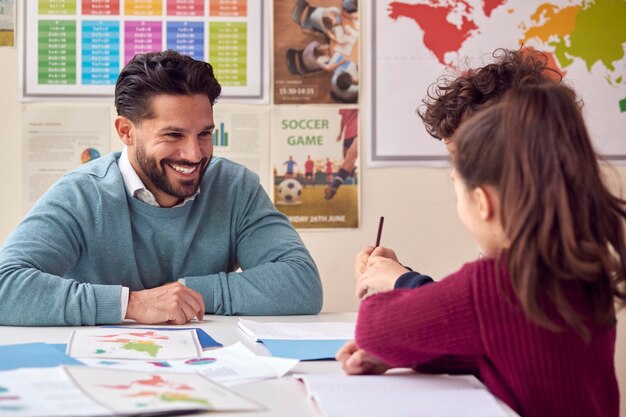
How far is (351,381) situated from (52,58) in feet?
6.36

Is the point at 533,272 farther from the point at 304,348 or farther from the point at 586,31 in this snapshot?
the point at 586,31

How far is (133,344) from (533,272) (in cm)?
72

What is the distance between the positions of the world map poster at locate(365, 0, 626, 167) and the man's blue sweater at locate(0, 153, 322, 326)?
0.71m

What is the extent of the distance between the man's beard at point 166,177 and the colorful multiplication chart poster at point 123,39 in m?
0.71

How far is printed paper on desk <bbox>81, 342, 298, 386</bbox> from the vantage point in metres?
1.19

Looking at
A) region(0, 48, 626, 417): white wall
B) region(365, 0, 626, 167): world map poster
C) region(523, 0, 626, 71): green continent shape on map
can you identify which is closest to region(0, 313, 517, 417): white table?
region(0, 48, 626, 417): white wall

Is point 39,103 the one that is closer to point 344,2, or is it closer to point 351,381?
point 344,2

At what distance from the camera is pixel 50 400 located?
3.12ft

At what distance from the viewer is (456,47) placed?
2.78 m

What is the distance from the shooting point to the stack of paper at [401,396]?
101 centimetres

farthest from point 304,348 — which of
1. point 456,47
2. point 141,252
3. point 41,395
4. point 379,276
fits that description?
point 456,47

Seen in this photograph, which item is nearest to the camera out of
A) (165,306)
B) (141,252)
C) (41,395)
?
(41,395)

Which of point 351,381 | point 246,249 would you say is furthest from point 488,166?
point 246,249

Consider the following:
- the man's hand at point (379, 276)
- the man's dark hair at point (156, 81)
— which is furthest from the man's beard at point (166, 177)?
the man's hand at point (379, 276)
